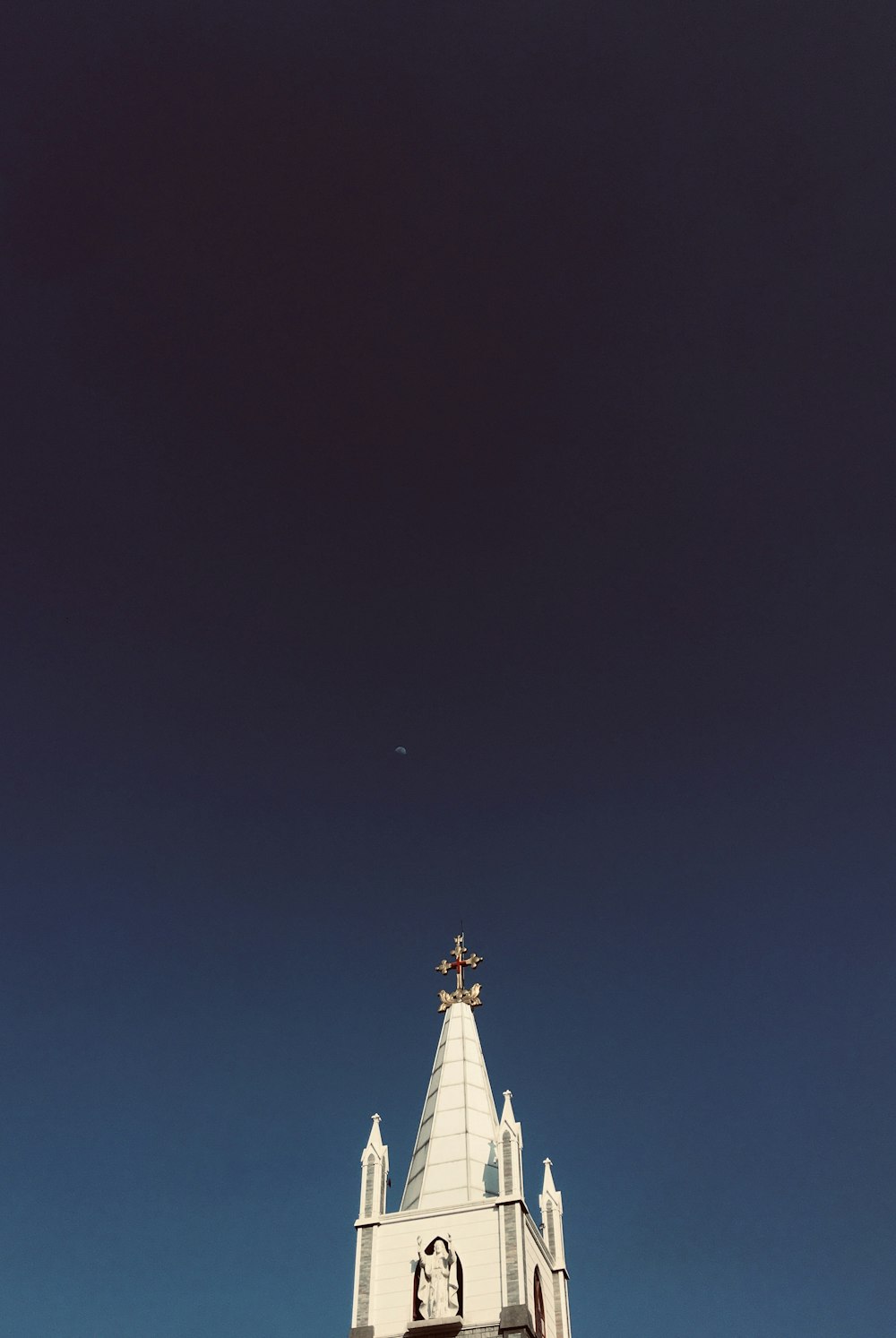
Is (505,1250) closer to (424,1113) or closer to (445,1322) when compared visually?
(445,1322)

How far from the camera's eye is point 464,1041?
4850cm

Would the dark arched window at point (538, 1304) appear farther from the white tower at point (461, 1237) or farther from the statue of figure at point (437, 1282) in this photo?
the statue of figure at point (437, 1282)

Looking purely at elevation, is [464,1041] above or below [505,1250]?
above

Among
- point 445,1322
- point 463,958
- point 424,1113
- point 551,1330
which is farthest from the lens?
point 463,958

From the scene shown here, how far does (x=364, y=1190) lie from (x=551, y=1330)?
8.12 meters

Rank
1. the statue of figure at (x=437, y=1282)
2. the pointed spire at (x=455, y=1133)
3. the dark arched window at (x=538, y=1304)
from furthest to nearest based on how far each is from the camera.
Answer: the pointed spire at (x=455, y=1133), the dark arched window at (x=538, y=1304), the statue of figure at (x=437, y=1282)

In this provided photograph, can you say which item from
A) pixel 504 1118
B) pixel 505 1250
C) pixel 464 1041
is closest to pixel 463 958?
pixel 464 1041

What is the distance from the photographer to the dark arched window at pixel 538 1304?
39.6 m

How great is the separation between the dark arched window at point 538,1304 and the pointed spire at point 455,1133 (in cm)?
323

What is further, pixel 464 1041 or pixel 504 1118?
pixel 464 1041

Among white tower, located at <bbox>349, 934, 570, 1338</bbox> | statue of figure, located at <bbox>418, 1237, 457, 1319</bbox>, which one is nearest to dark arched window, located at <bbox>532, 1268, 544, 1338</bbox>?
white tower, located at <bbox>349, 934, 570, 1338</bbox>

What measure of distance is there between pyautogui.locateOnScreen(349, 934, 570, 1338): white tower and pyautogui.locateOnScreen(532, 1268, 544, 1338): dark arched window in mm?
55

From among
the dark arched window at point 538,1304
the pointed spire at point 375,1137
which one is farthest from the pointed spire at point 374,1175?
the dark arched window at point 538,1304

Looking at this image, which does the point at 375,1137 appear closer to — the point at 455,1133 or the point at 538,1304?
the point at 455,1133
